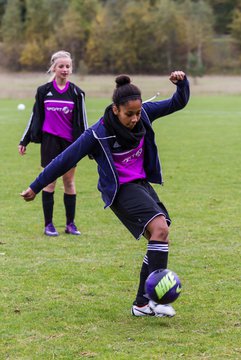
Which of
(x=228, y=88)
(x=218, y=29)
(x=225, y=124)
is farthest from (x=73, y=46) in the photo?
(x=225, y=124)

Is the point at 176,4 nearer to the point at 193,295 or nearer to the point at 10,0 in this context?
the point at 10,0

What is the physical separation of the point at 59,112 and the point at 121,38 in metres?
88.0

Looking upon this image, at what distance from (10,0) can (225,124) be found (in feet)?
291

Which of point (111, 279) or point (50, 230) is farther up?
point (111, 279)

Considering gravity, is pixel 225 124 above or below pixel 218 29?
above

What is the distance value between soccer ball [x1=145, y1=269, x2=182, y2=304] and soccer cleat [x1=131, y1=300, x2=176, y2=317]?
0.29m

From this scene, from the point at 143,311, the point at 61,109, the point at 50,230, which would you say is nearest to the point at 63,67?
the point at 61,109

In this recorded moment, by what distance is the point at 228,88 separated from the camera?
2367 inches

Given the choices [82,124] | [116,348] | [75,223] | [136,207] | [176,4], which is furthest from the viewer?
[176,4]

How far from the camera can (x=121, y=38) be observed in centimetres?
9562

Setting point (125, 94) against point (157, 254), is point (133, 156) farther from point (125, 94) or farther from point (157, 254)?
point (157, 254)

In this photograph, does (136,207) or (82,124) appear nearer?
(136,207)

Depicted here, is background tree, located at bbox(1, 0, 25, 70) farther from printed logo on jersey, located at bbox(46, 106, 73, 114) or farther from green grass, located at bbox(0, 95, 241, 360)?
printed logo on jersey, located at bbox(46, 106, 73, 114)

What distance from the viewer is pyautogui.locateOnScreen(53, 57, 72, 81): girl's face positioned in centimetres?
909
